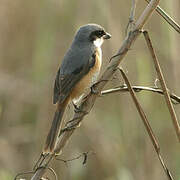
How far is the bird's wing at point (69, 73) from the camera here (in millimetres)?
2423

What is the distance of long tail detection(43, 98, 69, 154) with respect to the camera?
1.89 meters

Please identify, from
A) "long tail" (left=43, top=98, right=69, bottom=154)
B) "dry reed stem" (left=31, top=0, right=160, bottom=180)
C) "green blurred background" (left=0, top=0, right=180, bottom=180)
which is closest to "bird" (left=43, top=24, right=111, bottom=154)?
"long tail" (left=43, top=98, right=69, bottom=154)

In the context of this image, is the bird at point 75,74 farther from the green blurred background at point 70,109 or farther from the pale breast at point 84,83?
the green blurred background at point 70,109

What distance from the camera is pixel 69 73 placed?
246 centimetres

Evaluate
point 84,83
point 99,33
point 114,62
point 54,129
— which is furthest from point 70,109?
point 114,62

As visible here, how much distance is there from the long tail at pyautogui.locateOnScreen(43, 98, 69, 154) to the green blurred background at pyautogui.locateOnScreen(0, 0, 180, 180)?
54 centimetres

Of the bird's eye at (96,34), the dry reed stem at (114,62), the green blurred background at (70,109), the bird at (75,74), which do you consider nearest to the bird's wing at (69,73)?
the bird at (75,74)

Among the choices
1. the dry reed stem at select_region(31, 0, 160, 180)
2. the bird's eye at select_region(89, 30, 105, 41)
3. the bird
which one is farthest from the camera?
the bird's eye at select_region(89, 30, 105, 41)

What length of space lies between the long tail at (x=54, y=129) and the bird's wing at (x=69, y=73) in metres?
0.05

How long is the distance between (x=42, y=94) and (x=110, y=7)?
84 cm

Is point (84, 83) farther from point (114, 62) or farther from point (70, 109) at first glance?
point (114, 62)

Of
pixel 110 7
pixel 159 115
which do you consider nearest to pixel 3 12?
pixel 110 7

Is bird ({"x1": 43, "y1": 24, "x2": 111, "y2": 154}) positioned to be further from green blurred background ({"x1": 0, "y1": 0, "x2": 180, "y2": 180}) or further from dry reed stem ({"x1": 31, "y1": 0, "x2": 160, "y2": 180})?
dry reed stem ({"x1": 31, "y1": 0, "x2": 160, "y2": 180})

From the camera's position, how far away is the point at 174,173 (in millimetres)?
Result: 3033
